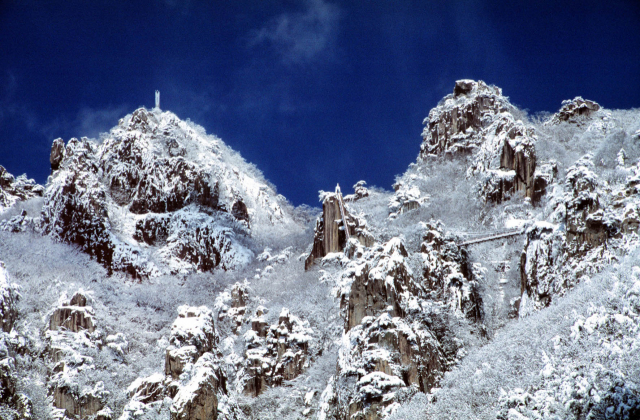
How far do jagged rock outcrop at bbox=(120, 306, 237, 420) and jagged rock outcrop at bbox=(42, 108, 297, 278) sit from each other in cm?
3441

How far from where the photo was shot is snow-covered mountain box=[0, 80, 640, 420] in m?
21.1

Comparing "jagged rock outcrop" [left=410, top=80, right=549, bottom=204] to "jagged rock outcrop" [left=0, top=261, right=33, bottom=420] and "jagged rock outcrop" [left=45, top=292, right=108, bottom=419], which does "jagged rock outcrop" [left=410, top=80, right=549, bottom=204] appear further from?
"jagged rock outcrop" [left=0, top=261, right=33, bottom=420]

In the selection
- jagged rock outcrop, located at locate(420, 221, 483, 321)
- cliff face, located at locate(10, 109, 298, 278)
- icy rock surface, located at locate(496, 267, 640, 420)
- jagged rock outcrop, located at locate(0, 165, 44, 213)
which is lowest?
icy rock surface, located at locate(496, 267, 640, 420)

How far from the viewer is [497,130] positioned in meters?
59.6

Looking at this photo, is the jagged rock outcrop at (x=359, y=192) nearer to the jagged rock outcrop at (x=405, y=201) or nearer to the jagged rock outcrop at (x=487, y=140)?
the jagged rock outcrop at (x=487, y=140)

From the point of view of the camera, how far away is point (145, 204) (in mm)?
73375

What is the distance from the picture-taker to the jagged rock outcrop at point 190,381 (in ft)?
79.5

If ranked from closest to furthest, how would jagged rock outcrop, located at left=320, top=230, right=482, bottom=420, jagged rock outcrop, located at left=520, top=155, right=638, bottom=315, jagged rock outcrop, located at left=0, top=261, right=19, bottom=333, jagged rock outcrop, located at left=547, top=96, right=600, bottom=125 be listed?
jagged rock outcrop, located at left=320, top=230, right=482, bottom=420, jagged rock outcrop, located at left=520, top=155, right=638, bottom=315, jagged rock outcrop, located at left=0, top=261, right=19, bottom=333, jagged rock outcrop, located at left=547, top=96, right=600, bottom=125

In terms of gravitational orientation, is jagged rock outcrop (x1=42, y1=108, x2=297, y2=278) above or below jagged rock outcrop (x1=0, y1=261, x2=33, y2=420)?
above

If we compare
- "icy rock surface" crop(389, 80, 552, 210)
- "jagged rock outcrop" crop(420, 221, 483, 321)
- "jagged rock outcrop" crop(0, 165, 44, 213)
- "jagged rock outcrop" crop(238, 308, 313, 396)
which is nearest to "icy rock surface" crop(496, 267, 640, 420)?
"jagged rock outcrop" crop(420, 221, 483, 321)

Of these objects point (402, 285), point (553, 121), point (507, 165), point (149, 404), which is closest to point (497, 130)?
point (507, 165)

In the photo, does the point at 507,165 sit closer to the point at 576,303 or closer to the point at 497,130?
the point at 497,130

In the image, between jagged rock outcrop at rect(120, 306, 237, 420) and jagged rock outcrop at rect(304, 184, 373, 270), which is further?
jagged rock outcrop at rect(304, 184, 373, 270)

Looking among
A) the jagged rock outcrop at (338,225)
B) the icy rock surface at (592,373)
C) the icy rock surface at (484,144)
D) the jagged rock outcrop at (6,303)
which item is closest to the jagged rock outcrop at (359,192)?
the icy rock surface at (484,144)
